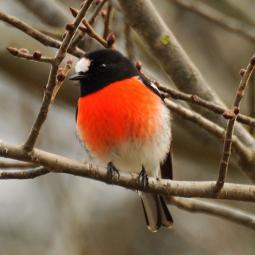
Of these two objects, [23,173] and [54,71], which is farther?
[23,173]

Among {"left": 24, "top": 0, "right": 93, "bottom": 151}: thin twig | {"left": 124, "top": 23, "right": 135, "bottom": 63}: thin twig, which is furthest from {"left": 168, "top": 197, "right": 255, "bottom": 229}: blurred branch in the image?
{"left": 24, "top": 0, "right": 93, "bottom": 151}: thin twig

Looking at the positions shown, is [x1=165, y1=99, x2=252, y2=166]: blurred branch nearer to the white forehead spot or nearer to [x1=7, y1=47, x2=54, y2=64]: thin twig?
the white forehead spot

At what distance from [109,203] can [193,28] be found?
2586 mm

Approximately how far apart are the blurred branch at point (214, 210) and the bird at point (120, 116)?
307mm

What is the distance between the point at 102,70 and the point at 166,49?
53 centimetres

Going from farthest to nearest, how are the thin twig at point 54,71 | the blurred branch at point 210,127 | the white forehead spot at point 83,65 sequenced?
the white forehead spot at point 83,65, the blurred branch at point 210,127, the thin twig at point 54,71

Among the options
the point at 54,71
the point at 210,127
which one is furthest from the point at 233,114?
the point at 210,127

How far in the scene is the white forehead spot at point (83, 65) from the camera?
15.8 feet

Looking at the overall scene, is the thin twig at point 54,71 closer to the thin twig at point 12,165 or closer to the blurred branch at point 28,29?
the thin twig at point 12,165

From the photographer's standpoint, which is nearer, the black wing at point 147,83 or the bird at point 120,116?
the bird at point 120,116

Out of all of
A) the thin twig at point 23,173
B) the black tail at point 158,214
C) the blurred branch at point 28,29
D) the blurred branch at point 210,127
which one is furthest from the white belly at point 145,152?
the thin twig at point 23,173

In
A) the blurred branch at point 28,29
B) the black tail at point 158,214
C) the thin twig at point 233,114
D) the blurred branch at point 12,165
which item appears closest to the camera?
the thin twig at point 233,114

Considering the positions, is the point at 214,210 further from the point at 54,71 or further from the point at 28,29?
the point at 54,71

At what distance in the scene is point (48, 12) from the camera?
5.95 m
